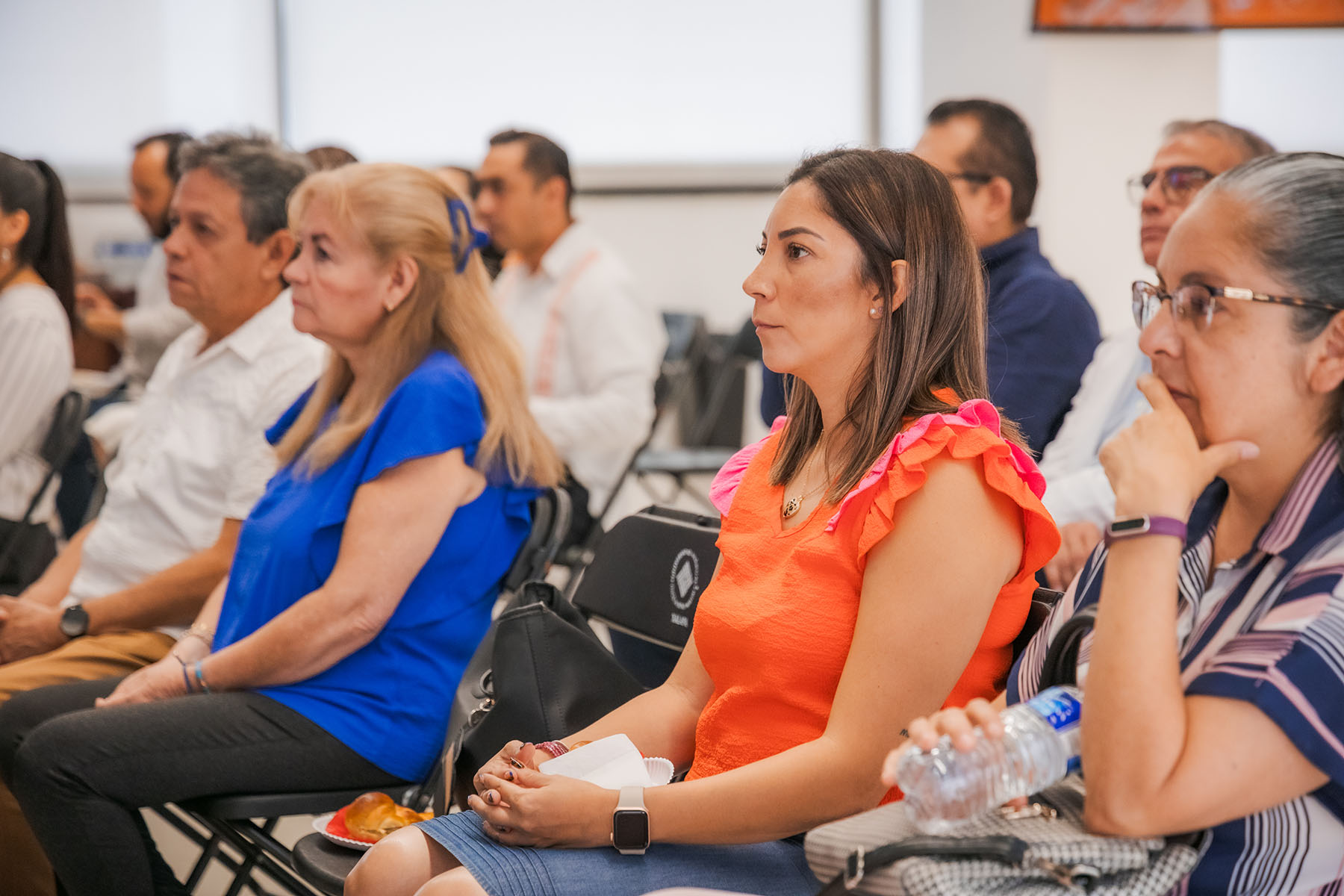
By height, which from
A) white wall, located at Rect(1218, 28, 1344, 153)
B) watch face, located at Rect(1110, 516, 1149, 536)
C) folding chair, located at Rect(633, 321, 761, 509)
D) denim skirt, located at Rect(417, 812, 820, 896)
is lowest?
folding chair, located at Rect(633, 321, 761, 509)

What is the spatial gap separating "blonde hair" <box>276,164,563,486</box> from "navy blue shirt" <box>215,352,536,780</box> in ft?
→ 0.18

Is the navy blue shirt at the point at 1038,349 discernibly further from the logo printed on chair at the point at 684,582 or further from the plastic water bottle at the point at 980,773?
the plastic water bottle at the point at 980,773

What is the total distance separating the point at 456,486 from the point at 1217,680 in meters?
1.27

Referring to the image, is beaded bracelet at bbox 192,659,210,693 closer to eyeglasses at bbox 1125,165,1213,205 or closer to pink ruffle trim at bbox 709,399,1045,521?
pink ruffle trim at bbox 709,399,1045,521

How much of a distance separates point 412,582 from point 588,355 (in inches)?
79.0

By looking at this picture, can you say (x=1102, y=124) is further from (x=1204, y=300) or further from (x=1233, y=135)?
(x=1204, y=300)

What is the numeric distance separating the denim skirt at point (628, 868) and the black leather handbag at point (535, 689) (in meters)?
0.27

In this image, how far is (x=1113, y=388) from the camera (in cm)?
239

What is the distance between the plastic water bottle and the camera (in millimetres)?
1022

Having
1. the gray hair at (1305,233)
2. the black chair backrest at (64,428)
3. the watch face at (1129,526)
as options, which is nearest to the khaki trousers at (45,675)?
the black chair backrest at (64,428)

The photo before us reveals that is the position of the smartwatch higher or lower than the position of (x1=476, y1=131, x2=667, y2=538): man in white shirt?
lower

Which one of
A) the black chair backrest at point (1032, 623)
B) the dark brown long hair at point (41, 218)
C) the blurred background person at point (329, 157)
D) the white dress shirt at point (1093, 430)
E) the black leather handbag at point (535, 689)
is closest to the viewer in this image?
the black chair backrest at point (1032, 623)

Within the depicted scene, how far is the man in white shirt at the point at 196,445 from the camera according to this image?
235 centimetres

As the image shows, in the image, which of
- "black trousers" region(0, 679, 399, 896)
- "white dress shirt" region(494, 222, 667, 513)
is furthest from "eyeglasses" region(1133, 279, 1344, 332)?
"white dress shirt" region(494, 222, 667, 513)
